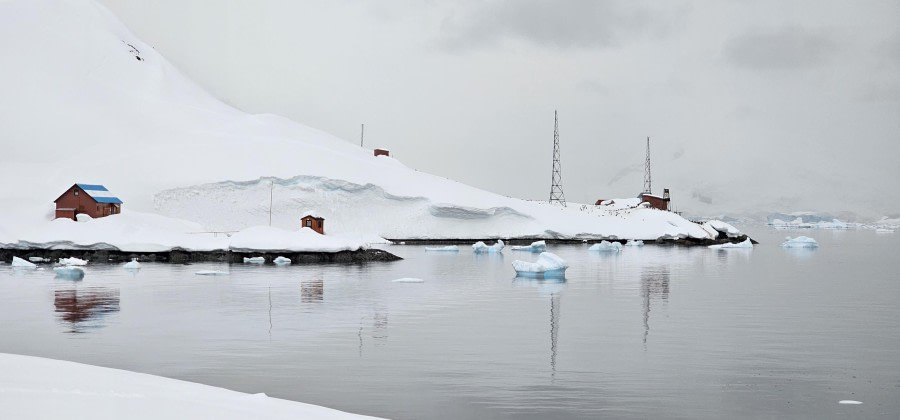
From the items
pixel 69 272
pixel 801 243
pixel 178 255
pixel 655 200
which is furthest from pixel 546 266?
pixel 655 200

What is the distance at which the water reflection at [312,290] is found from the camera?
93.9 feet

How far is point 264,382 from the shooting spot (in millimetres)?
13703

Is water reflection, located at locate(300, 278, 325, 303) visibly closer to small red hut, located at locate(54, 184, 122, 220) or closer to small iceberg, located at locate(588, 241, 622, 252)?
small red hut, located at locate(54, 184, 122, 220)

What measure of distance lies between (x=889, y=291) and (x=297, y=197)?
57.3m

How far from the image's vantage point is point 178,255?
51.2m

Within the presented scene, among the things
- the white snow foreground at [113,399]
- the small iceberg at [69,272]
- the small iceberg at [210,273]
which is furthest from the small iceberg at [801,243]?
the white snow foreground at [113,399]

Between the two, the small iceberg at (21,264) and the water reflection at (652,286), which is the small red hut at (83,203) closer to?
the small iceberg at (21,264)

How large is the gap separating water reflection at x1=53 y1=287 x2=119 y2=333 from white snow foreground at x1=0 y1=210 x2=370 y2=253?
18.5m

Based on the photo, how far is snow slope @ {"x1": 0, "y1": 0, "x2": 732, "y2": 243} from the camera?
7719 cm

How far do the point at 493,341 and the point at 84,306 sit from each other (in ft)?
47.3

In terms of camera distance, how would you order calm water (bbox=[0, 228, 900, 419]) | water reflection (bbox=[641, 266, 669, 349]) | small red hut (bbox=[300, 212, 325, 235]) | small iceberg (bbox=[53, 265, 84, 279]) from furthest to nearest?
small red hut (bbox=[300, 212, 325, 235]) < small iceberg (bbox=[53, 265, 84, 279]) < water reflection (bbox=[641, 266, 669, 349]) < calm water (bbox=[0, 228, 900, 419])

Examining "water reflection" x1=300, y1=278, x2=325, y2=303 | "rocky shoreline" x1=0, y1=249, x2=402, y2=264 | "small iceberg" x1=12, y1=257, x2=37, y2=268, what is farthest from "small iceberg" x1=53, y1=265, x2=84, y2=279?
"rocky shoreline" x1=0, y1=249, x2=402, y2=264

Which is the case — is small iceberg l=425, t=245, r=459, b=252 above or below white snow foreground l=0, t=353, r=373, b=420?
above

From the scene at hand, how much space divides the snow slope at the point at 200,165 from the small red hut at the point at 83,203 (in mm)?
4869
